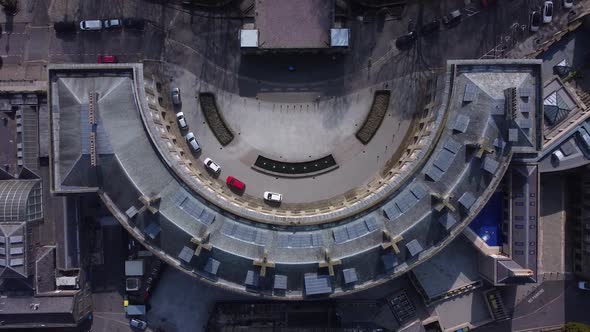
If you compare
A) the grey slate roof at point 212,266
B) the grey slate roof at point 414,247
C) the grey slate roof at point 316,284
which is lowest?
the grey slate roof at point 316,284

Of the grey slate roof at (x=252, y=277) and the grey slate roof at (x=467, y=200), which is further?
the grey slate roof at (x=467, y=200)

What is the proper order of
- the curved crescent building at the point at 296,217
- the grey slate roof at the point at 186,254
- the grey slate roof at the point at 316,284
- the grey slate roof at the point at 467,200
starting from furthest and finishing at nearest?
the grey slate roof at the point at 467,200, the grey slate roof at the point at 186,254, the curved crescent building at the point at 296,217, the grey slate roof at the point at 316,284

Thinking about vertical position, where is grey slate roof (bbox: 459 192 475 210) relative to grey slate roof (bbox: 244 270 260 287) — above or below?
above

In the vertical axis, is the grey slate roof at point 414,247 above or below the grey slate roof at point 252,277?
above

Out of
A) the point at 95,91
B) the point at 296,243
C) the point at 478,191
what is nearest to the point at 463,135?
the point at 478,191

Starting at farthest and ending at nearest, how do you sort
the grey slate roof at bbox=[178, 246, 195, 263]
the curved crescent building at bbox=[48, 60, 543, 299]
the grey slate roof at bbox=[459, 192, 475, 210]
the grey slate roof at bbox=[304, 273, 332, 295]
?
the grey slate roof at bbox=[459, 192, 475, 210]
the grey slate roof at bbox=[178, 246, 195, 263]
the curved crescent building at bbox=[48, 60, 543, 299]
the grey slate roof at bbox=[304, 273, 332, 295]

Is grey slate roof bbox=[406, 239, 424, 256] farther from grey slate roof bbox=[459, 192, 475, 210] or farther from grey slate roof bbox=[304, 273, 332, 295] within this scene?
grey slate roof bbox=[304, 273, 332, 295]

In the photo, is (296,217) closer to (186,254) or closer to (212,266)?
(212,266)

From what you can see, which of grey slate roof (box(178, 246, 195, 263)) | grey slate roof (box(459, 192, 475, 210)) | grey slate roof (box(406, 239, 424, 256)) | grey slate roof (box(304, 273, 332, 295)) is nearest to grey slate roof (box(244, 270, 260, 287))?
grey slate roof (box(304, 273, 332, 295))

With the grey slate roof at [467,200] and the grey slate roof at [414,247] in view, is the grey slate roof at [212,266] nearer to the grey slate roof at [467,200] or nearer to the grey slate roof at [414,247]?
the grey slate roof at [414,247]

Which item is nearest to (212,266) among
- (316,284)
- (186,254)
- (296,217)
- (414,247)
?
(186,254)

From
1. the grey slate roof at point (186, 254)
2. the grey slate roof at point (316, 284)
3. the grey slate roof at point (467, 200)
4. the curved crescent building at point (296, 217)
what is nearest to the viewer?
the grey slate roof at point (316, 284)

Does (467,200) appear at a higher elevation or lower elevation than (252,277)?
higher

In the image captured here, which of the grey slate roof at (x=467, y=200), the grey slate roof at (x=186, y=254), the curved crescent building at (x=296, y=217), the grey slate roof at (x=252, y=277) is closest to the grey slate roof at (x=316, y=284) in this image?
the curved crescent building at (x=296, y=217)
